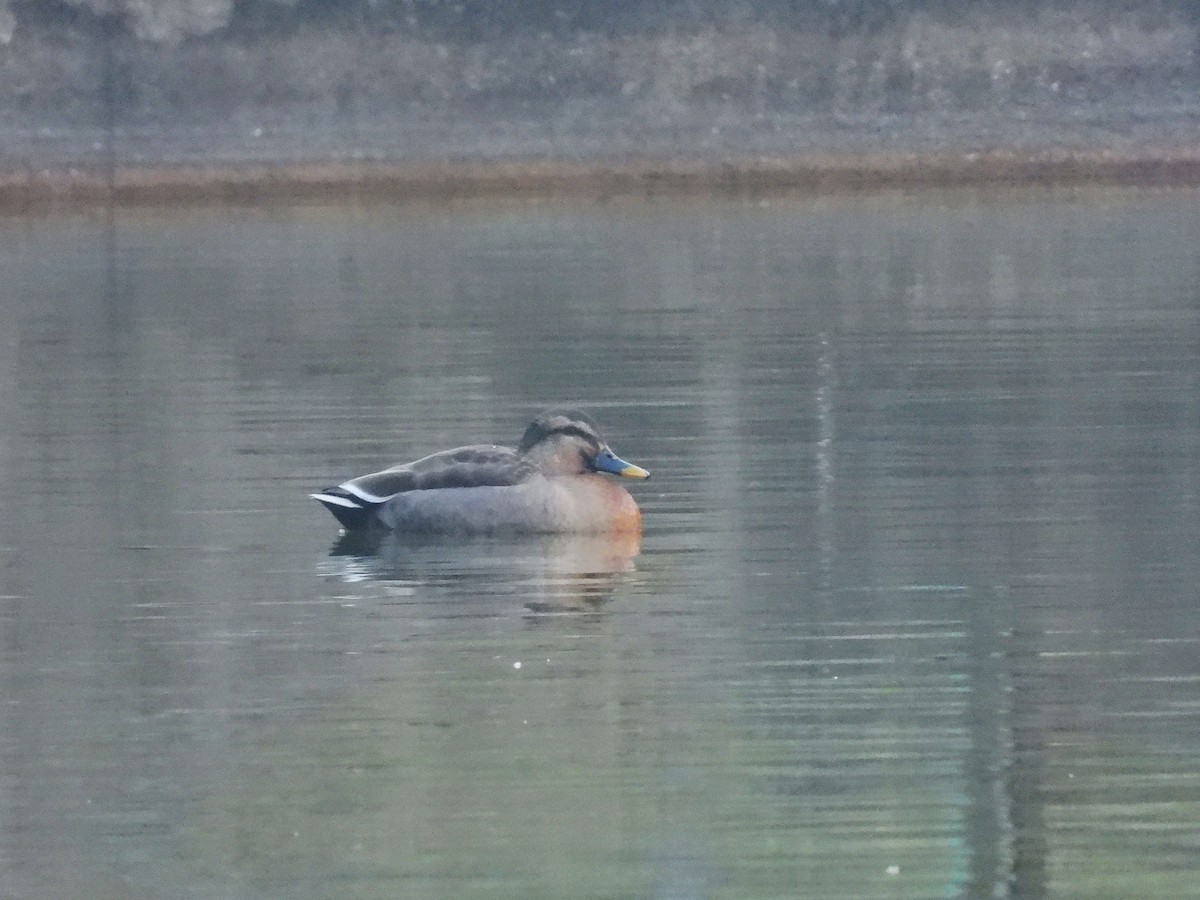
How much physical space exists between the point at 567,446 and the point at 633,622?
2278 mm

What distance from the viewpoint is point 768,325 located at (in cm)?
2269

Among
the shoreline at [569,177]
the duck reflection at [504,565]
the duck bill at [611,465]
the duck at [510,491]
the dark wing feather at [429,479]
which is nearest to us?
the duck reflection at [504,565]

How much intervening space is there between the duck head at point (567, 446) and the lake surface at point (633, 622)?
0.40 meters

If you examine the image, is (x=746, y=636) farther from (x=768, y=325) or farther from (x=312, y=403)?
(x=768, y=325)

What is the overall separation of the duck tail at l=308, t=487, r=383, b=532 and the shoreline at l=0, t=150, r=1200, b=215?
2794cm

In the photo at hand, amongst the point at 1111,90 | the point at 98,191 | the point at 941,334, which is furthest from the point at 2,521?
the point at 1111,90

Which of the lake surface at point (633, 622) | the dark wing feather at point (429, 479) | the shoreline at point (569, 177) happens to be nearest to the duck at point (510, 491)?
the dark wing feather at point (429, 479)

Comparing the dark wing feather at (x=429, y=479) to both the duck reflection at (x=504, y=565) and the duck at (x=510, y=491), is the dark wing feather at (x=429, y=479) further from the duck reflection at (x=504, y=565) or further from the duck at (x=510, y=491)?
the duck reflection at (x=504, y=565)

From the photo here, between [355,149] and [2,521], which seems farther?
[355,149]

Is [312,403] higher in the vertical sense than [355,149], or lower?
lower

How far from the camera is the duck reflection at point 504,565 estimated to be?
1134 cm

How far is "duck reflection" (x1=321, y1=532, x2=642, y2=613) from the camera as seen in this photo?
37.2ft

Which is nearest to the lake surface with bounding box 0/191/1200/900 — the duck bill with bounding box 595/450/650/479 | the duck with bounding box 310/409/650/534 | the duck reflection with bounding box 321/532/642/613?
the duck reflection with bounding box 321/532/642/613

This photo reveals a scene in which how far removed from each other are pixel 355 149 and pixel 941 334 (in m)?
20.9
